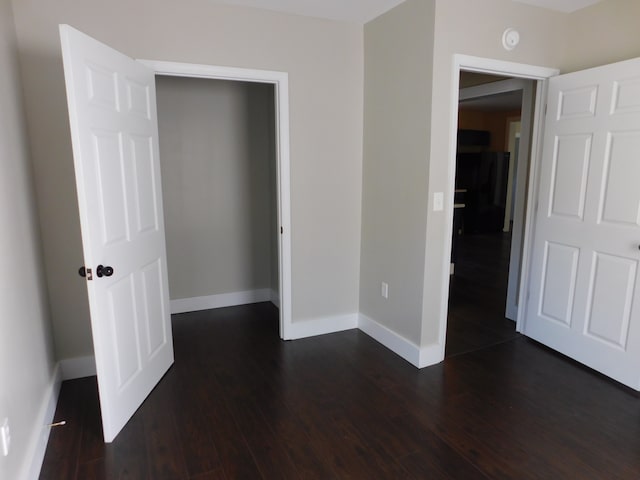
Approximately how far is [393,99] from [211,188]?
6.29 ft

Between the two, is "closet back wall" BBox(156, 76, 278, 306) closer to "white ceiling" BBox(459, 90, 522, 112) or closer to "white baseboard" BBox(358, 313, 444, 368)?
"white baseboard" BBox(358, 313, 444, 368)

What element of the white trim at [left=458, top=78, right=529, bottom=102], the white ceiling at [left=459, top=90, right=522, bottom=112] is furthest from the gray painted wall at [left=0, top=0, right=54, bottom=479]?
the white ceiling at [left=459, top=90, right=522, bottom=112]

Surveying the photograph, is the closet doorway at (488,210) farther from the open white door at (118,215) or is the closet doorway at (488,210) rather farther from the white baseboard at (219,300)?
the open white door at (118,215)

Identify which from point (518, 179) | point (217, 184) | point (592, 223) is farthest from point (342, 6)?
point (592, 223)

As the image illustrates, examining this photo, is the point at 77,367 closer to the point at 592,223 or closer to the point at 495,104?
the point at 592,223

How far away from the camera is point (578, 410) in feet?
7.93

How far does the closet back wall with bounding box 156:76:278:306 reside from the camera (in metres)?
3.79

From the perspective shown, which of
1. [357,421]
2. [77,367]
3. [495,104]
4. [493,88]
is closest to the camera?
[357,421]

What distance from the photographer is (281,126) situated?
3062 millimetres

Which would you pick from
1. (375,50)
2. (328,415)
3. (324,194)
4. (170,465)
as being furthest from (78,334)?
(375,50)

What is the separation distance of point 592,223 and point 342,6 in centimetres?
221

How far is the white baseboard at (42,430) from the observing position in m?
1.88

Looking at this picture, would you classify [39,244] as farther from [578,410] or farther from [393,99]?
[578,410]

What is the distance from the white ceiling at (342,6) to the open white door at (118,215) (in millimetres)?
908
